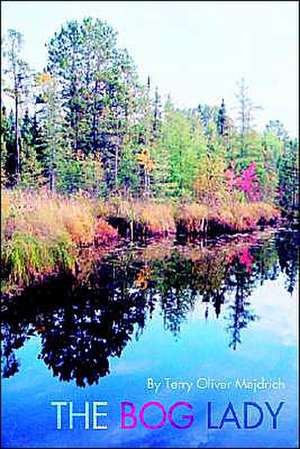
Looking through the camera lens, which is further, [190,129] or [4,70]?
[190,129]

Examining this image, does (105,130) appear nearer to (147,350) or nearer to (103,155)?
(103,155)

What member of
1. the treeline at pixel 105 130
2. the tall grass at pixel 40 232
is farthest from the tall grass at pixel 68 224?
the treeline at pixel 105 130

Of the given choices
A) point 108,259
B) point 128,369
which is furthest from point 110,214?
point 128,369

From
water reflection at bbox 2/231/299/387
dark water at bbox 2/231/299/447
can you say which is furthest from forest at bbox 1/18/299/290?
dark water at bbox 2/231/299/447

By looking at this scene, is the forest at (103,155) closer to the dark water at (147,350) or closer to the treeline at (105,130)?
the treeline at (105,130)

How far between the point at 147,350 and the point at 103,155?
6.19 ft

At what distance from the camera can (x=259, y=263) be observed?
5047 mm

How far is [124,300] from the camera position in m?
3.54

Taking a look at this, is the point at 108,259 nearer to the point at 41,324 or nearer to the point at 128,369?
the point at 41,324

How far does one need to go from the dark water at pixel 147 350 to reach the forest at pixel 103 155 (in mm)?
397

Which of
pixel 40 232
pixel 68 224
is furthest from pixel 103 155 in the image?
pixel 40 232

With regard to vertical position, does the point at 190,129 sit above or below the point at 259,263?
above

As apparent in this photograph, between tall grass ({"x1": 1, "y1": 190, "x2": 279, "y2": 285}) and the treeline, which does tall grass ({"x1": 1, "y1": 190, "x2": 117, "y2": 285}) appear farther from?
the treeline

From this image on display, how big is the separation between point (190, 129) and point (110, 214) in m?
1.42
